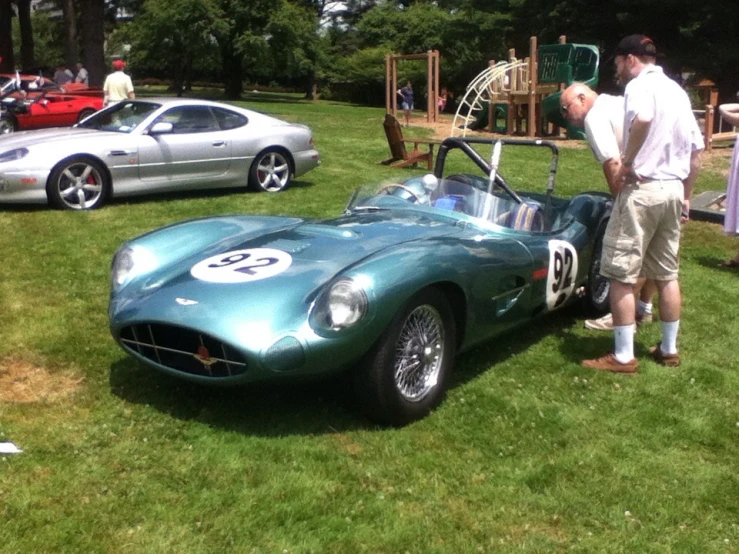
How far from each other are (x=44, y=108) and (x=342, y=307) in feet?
49.7

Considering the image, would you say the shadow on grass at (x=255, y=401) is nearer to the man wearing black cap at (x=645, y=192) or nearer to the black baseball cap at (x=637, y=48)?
the man wearing black cap at (x=645, y=192)

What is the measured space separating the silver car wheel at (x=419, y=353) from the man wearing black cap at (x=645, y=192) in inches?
49.7

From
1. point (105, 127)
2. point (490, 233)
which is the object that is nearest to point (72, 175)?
point (105, 127)

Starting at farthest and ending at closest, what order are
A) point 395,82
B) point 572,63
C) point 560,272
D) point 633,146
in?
point 395,82, point 572,63, point 560,272, point 633,146

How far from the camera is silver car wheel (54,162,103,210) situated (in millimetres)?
9383

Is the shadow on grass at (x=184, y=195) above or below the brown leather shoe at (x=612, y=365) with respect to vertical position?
above

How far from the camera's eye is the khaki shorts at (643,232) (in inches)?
193

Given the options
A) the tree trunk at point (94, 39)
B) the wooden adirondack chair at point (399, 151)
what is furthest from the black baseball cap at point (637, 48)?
the tree trunk at point (94, 39)

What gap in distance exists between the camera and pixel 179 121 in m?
10.4

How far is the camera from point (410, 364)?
4242 millimetres

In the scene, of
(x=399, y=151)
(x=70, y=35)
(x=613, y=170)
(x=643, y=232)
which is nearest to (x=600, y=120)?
(x=613, y=170)

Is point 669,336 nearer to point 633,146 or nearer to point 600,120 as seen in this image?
point 633,146

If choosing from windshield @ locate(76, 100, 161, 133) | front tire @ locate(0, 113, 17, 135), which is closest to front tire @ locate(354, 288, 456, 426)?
windshield @ locate(76, 100, 161, 133)

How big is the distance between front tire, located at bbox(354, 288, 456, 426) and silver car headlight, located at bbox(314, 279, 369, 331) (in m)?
0.21
